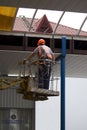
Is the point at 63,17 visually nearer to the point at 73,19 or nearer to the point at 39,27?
the point at 73,19

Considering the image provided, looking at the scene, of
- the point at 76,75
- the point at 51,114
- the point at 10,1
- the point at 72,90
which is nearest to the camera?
the point at 10,1

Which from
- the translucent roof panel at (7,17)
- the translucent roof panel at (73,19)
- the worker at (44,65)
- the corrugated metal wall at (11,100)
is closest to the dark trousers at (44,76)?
the worker at (44,65)

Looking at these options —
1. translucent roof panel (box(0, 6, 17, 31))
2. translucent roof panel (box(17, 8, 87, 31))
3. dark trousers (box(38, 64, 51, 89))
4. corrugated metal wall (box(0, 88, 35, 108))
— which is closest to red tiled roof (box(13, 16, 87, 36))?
translucent roof panel (box(17, 8, 87, 31))

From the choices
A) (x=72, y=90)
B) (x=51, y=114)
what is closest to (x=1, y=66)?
(x=51, y=114)

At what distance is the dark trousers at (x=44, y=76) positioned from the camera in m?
13.9

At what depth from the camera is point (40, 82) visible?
1389 cm

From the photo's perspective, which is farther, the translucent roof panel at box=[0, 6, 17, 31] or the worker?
the translucent roof panel at box=[0, 6, 17, 31]

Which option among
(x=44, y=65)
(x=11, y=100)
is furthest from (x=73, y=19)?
(x=44, y=65)

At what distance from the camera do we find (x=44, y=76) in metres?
14.0

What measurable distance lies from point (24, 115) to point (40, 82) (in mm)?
13592

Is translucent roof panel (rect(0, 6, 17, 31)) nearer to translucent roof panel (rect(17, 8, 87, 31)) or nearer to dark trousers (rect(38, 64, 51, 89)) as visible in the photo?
translucent roof panel (rect(17, 8, 87, 31))

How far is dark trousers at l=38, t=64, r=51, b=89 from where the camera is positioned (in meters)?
13.9

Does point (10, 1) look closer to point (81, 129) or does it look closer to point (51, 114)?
point (51, 114)

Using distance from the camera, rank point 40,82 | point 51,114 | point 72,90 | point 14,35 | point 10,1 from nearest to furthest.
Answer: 1. point 40,82
2. point 10,1
3. point 14,35
4. point 51,114
5. point 72,90
